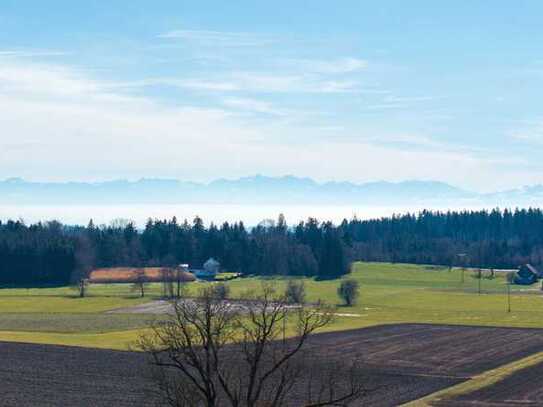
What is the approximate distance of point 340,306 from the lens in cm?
12156

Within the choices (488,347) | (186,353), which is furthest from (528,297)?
(186,353)

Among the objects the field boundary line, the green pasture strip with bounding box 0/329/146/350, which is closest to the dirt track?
the field boundary line

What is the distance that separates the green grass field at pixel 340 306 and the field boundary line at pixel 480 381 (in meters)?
25.7

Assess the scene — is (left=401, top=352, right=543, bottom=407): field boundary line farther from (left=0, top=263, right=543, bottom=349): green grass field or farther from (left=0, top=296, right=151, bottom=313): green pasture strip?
(left=0, top=296, right=151, bottom=313): green pasture strip

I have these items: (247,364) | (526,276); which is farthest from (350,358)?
(526,276)

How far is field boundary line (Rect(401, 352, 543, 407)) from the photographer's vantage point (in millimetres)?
51562

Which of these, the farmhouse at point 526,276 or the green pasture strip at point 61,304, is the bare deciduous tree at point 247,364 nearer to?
the green pasture strip at point 61,304

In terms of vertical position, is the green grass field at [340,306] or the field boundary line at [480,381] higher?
the green grass field at [340,306]

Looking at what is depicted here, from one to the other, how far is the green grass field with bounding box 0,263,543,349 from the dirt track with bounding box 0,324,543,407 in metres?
7.25

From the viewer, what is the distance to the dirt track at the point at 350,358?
51.8m

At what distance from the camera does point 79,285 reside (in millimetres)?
146125

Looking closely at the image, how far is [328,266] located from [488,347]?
99162 millimetres

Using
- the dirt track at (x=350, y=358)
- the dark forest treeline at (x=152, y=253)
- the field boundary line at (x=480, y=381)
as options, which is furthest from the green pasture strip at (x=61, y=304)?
the field boundary line at (x=480, y=381)

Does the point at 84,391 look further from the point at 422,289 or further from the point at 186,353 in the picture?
the point at 422,289
